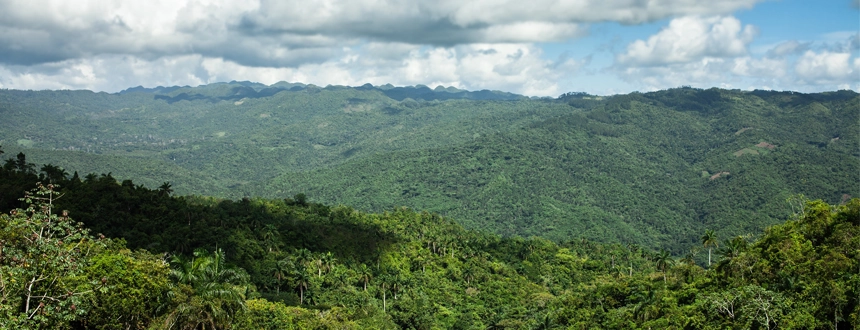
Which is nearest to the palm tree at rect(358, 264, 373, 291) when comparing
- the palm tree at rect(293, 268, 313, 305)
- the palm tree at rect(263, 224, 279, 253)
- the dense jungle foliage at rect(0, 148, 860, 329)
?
the dense jungle foliage at rect(0, 148, 860, 329)

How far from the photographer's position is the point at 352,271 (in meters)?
86.1

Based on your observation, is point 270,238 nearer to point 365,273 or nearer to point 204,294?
point 365,273

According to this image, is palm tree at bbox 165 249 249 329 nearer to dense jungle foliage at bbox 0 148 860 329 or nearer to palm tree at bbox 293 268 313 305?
dense jungle foliage at bbox 0 148 860 329

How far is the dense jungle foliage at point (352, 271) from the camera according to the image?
21000 millimetres

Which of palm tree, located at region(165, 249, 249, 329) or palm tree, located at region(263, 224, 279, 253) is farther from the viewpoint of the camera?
palm tree, located at region(263, 224, 279, 253)

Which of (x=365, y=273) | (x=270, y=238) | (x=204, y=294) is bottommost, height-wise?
(x=365, y=273)

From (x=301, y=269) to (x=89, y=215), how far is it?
87.1 ft

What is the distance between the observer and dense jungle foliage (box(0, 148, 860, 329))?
2100 centimetres

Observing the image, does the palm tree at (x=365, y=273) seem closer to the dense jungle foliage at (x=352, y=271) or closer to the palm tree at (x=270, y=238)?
the dense jungle foliage at (x=352, y=271)

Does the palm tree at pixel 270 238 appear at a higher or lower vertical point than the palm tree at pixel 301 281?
higher

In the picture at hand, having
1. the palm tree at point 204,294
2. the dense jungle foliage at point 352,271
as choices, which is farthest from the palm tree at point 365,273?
the palm tree at point 204,294

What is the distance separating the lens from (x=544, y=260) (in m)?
116

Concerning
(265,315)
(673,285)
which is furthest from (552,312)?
(265,315)

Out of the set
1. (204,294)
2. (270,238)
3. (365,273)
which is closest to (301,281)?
(365,273)
